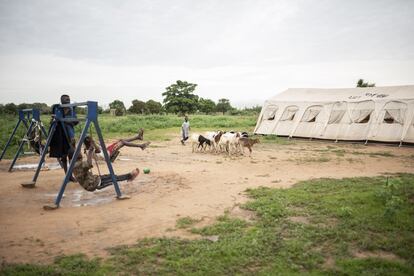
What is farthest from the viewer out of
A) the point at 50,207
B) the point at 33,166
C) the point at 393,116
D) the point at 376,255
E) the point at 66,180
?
the point at 393,116

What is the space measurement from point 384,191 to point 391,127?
13.7 metres

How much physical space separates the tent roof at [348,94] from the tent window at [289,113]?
0.64 meters

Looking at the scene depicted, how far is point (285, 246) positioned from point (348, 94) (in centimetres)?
1915

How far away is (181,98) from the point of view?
191 feet

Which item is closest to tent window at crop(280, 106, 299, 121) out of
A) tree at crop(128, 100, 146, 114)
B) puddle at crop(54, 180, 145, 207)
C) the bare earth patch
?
puddle at crop(54, 180, 145, 207)

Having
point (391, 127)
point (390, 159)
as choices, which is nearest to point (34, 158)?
point (390, 159)

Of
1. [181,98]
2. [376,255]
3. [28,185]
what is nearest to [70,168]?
[28,185]

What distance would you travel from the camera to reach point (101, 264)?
4117 millimetres

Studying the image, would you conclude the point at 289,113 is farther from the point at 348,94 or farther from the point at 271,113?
the point at 348,94

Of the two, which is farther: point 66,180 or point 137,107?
point 137,107

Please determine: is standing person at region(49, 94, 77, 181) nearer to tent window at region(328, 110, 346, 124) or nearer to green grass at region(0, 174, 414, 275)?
green grass at region(0, 174, 414, 275)

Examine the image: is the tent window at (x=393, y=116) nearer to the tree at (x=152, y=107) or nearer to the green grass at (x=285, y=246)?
the green grass at (x=285, y=246)

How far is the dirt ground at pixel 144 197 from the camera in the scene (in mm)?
4949

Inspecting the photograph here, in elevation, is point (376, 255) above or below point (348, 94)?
below
